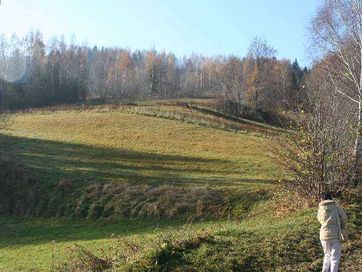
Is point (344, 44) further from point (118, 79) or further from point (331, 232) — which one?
point (118, 79)

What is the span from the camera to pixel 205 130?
47469 mm

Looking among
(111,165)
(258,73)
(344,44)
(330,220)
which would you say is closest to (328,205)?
(330,220)

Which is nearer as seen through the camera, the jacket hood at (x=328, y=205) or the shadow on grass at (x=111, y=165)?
the jacket hood at (x=328, y=205)

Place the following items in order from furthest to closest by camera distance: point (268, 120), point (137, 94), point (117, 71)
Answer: point (117, 71) < point (137, 94) < point (268, 120)

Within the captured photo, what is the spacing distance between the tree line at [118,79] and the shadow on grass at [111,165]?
3934cm

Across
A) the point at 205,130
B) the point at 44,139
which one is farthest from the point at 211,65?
the point at 44,139

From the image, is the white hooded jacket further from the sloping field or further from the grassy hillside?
the sloping field

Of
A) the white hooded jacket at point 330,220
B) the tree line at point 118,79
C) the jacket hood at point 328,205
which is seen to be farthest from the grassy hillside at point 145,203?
the tree line at point 118,79

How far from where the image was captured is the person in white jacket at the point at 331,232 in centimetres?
1073

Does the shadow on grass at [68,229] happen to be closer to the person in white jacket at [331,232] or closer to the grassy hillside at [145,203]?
the grassy hillside at [145,203]

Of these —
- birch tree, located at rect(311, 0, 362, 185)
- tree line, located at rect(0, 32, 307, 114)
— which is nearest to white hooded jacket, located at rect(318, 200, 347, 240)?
birch tree, located at rect(311, 0, 362, 185)

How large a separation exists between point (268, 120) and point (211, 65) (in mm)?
70819

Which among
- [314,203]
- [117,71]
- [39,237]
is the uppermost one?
[117,71]

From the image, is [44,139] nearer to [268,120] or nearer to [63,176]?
[63,176]
